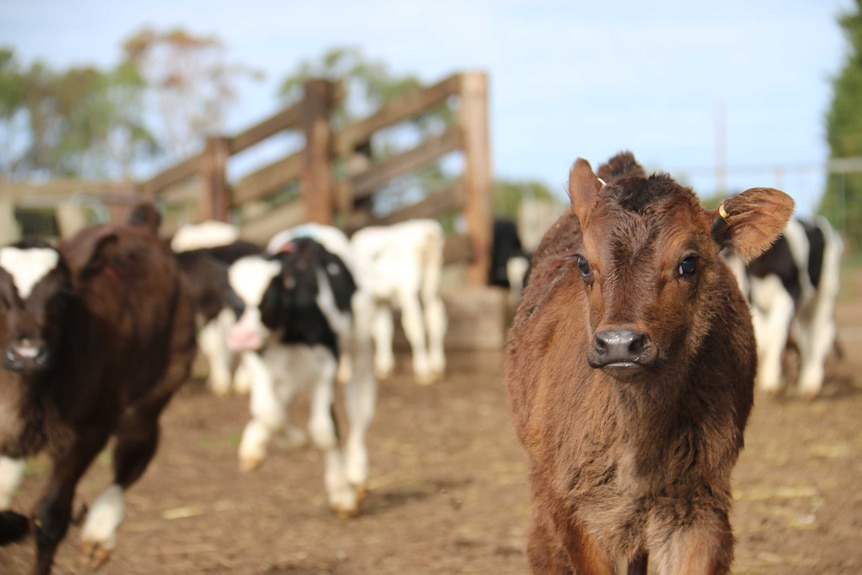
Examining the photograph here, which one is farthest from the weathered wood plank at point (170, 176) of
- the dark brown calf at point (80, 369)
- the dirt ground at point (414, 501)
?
the dark brown calf at point (80, 369)

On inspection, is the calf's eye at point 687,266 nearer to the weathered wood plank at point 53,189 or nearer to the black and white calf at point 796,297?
the black and white calf at point 796,297

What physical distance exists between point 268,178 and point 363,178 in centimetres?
143

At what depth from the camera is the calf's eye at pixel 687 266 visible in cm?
380

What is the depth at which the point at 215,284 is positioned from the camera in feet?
29.3

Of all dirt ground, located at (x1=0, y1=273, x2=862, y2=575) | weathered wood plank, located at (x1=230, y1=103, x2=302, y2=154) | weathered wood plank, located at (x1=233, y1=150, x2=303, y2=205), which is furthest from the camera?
weathered wood plank, located at (x1=233, y1=150, x2=303, y2=205)

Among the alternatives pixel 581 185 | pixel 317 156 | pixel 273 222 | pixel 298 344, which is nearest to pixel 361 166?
pixel 317 156

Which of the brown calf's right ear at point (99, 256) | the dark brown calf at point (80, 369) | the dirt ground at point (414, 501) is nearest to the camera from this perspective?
the dark brown calf at point (80, 369)

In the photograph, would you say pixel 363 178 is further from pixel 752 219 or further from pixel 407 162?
pixel 752 219

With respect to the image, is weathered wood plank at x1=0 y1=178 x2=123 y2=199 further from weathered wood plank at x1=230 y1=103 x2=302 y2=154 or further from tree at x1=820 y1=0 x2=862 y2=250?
tree at x1=820 y1=0 x2=862 y2=250

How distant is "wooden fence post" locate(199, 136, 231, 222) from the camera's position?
586 inches

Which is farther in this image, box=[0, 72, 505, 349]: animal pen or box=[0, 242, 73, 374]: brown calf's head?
box=[0, 72, 505, 349]: animal pen

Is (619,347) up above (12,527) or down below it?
above

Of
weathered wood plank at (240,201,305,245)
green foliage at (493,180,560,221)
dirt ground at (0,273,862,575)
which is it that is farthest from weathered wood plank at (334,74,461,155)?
green foliage at (493,180,560,221)

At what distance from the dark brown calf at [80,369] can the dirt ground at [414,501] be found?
0.56 m
